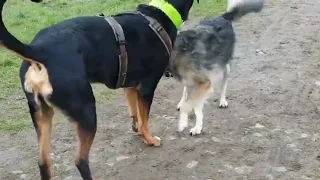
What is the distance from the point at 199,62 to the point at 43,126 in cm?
192

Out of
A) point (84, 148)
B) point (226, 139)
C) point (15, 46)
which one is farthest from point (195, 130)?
point (15, 46)

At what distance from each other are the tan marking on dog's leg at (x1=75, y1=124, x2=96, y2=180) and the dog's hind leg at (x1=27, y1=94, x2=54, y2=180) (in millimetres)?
257

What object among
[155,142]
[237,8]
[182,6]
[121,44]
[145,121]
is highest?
[182,6]

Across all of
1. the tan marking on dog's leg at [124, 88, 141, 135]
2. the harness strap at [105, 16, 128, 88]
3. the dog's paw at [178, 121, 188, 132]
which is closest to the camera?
the harness strap at [105, 16, 128, 88]

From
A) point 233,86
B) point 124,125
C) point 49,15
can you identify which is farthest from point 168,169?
point 49,15

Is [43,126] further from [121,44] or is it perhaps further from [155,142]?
[155,142]

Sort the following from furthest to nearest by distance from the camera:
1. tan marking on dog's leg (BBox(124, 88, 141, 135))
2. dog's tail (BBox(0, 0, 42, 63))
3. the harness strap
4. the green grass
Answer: the green grass < tan marking on dog's leg (BBox(124, 88, 141, 135)) < the harness strap < dog's tail (BBox(0, 0, 42, 63))

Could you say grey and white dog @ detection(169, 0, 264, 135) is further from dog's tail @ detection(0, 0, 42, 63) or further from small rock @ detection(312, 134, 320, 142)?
dog's tail @ detection(0, 0, 42, 63)

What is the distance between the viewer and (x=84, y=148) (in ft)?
13.4

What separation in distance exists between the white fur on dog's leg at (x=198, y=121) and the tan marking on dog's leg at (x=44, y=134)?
5.39ft

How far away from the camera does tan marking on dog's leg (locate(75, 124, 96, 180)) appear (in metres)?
4.02

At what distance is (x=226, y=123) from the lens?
18.3ft

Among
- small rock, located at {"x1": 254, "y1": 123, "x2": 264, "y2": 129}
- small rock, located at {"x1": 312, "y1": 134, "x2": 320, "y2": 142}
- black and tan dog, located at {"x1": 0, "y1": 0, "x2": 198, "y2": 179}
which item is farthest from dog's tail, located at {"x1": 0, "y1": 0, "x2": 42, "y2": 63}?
small rock, located at {"x1": 312, "y1": 134, "x2": 320, "y2": 142}

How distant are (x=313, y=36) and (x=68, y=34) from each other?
4871mm
